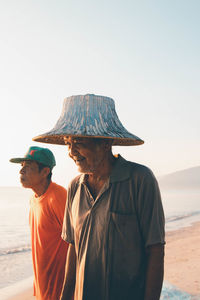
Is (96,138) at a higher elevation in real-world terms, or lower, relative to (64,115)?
lower

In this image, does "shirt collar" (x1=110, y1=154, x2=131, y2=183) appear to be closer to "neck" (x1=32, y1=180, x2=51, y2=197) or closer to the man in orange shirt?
the man in orange shirt

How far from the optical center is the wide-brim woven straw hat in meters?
1.74

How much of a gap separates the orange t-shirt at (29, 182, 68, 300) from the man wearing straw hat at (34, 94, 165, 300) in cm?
112

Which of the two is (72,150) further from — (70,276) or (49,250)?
(49,250)

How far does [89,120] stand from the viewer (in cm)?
178

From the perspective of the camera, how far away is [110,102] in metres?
1.88

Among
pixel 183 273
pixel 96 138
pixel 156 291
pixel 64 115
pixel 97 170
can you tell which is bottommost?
pixel 183 273

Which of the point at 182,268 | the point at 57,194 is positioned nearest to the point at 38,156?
the point at 57,194

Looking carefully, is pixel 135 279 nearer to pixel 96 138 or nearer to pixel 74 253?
pixel 74 253

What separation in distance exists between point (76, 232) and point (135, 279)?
0.43 m

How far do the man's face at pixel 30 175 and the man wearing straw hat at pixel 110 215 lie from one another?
1474mm

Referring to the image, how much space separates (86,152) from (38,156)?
1621 mm

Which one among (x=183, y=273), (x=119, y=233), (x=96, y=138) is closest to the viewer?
(x=119, y=233)

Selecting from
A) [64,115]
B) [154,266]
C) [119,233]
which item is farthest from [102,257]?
[64,115]
